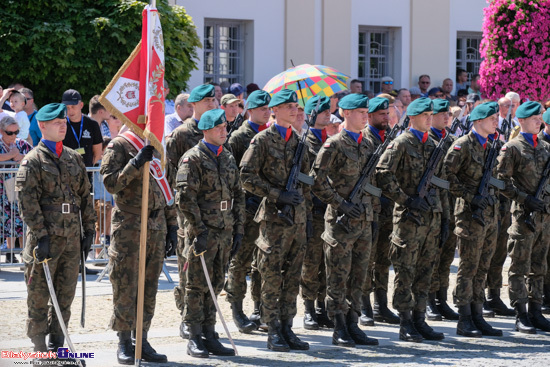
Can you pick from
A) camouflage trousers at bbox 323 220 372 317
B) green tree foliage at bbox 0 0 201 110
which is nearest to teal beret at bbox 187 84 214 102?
camouflage trousers at bbox 323 220 372 317

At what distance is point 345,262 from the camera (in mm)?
9820

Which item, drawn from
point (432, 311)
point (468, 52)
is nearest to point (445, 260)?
point (432, 311)

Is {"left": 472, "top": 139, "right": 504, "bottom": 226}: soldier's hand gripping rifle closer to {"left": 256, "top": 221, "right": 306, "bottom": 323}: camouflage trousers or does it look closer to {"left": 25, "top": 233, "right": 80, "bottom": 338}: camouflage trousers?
{"left": 256, "top": 221, "right": 306, "bottom": 323}: camouflage trousers

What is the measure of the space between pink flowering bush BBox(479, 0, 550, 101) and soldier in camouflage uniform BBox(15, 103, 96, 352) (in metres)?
11.0

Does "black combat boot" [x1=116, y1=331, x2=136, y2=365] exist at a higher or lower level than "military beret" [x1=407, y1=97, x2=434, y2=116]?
lower

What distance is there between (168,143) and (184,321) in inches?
96.0

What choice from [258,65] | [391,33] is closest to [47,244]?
[258,65]

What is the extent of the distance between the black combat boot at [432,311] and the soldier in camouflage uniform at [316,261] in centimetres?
124

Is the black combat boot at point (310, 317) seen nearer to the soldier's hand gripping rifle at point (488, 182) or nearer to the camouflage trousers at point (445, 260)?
the camouflage trousers at point (445, 260)

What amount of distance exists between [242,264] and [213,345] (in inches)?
59.1

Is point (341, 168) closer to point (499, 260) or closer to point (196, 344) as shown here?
point (196, 344)

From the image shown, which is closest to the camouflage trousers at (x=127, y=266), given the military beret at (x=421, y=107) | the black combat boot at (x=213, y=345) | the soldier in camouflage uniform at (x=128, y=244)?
the soldier in camouflage uniform at (x=128, y=244)

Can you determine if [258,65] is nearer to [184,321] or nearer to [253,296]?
[253,296]

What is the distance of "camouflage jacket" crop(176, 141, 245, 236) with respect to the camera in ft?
29.9
